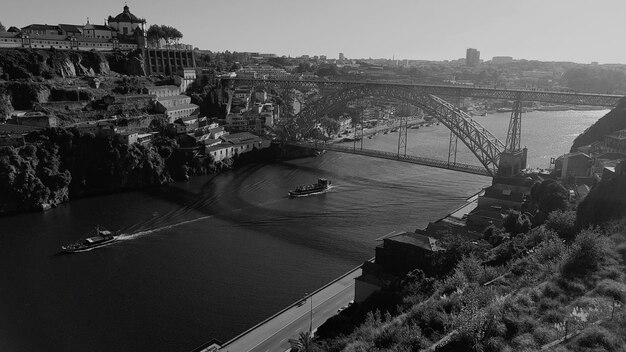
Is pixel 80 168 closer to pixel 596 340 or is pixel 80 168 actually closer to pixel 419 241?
pixel 419 241

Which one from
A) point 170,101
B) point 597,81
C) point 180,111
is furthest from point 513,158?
point 597,81

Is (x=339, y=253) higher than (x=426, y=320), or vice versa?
(x=426, y=320)

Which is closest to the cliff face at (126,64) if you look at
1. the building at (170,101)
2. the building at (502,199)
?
the building at (170,101)

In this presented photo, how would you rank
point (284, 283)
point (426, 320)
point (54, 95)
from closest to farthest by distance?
point (426, 320)
point (284, 283)
point (54, 95)

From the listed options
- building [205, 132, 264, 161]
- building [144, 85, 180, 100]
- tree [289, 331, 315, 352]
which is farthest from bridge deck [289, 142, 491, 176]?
tree [289, 331, 315, 352]

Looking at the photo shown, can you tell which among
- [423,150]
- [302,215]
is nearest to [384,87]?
[423,150]

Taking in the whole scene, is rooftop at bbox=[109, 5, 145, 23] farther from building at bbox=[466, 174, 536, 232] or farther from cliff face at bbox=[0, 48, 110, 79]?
building at bbox=[466, 174, 536, 232]

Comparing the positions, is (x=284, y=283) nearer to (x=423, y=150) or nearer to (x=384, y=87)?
(x=384, y=87)
